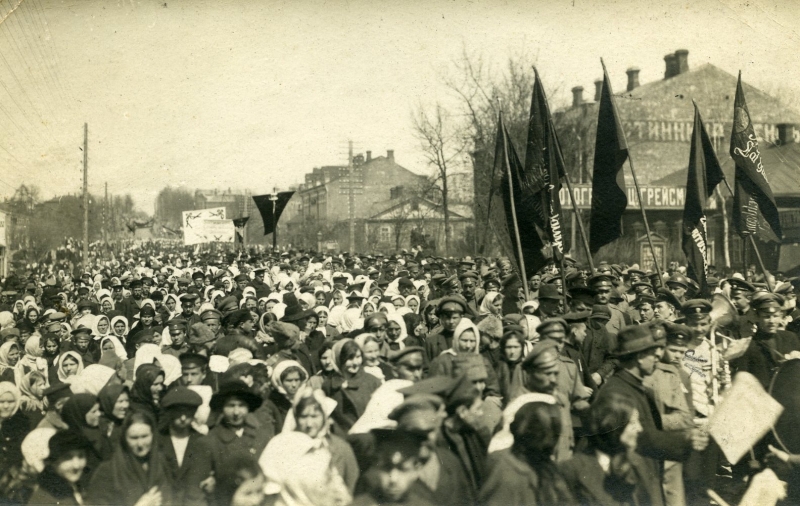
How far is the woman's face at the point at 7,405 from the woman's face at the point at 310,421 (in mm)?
2893

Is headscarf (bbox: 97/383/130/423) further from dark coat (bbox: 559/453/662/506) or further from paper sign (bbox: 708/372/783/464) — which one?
paper sign (bbox: 708/372/783/464)

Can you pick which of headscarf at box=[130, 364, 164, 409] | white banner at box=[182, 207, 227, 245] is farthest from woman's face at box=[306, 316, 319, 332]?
white banner at box=[182, 207, 227, 245]

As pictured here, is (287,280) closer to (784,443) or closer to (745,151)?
(745,151)

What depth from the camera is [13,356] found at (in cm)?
662

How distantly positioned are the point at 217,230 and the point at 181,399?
1483 cm

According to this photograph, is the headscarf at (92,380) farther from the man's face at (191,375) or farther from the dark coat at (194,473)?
the dark coat at (194,473)

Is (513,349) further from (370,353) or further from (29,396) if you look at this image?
(29,396)

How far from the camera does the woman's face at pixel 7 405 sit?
17.6 ft

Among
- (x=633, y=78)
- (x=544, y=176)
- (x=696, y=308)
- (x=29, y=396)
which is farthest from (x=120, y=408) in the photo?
(x=633, y=78)

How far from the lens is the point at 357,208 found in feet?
161

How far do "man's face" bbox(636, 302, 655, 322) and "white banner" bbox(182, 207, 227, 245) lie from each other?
13629 mm

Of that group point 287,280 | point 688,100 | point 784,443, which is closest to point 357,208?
point 688,100

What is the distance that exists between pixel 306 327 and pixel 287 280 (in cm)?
665

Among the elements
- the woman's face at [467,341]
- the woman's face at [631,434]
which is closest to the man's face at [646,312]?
the woman's face at [467,341]
